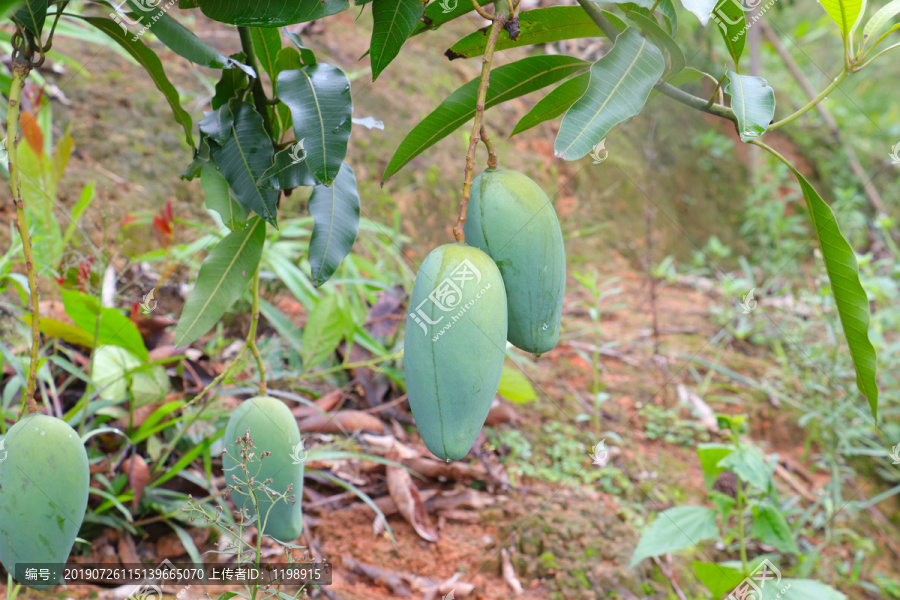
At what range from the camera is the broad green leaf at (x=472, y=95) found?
0.65 m

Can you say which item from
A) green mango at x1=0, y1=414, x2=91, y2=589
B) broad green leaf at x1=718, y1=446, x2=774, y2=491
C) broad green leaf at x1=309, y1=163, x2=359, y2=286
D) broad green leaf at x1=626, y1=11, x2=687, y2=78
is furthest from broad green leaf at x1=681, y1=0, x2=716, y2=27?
broad green leaf at x1=718, y1=446, x2=774, y2=491

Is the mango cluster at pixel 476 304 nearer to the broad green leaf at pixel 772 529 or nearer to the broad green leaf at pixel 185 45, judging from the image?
the broad green leaf at pixel 185 45

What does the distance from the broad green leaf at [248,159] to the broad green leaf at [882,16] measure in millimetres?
660

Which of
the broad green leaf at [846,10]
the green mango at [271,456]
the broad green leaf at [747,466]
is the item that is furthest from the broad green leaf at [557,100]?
the broad green leaf at [747,466]

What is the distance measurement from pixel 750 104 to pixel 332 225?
1.44 feet

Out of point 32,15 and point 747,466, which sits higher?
point 32,15

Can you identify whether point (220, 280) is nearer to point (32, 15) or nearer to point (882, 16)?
point (32, 15)

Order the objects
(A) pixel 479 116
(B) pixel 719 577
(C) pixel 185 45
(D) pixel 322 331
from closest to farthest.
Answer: (A) pixel 479 116
(C) pixel 185 45
(B) pixel 719 577
(D) pixel 322 331

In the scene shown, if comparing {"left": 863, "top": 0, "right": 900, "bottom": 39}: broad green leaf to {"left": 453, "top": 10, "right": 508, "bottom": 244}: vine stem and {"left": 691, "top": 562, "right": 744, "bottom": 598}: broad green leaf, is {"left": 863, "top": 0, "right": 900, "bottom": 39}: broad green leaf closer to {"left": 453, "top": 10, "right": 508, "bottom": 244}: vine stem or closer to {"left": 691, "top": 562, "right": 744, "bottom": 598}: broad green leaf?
{"left": 453, "top": 10, "right": 508, "bottom": 244}: vine stem

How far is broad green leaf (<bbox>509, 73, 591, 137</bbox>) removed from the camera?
64 centimetres

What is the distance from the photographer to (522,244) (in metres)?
0.55

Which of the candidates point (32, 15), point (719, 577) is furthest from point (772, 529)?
point (32, 15)

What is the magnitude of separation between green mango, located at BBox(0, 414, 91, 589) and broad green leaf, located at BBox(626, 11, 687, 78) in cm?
67

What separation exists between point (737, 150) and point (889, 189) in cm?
94
